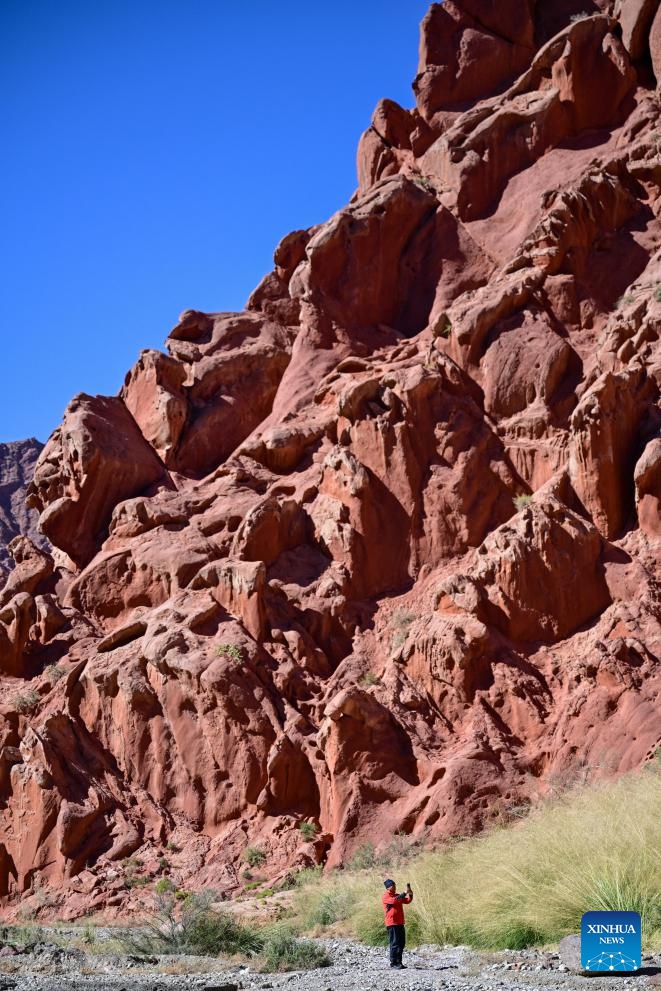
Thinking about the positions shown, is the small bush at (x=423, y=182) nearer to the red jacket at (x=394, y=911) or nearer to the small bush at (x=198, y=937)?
the small bush at (x=198, y=937)

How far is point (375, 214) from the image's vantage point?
33688 mm

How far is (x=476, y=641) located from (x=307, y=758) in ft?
15.2

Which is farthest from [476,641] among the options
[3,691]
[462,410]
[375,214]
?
[375,214]

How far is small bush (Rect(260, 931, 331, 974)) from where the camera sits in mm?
15820

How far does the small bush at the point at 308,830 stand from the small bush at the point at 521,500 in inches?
376

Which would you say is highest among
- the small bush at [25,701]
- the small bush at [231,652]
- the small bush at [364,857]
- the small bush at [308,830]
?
the small bush at [231,652]

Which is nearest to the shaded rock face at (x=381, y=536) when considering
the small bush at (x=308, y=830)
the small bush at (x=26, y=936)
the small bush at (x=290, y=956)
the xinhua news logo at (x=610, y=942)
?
the small bush at (x=308, y=830)

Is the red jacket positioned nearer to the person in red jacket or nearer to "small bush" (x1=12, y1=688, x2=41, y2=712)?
the person in red jacket

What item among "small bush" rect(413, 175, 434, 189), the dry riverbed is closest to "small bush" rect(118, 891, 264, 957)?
the dry riverbed

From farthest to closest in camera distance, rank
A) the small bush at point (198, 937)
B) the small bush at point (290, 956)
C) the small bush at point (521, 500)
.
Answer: the small bush at point (521, 500) < the small bush at point (198, 937) < the small bush at point (290, 956)

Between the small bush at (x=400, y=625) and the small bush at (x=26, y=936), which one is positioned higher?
the small bush at (x=400, y=625)

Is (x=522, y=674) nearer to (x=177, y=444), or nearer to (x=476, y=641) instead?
(x=476, y=641)

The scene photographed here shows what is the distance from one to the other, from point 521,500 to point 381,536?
3720mm

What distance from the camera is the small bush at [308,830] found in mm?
22750
